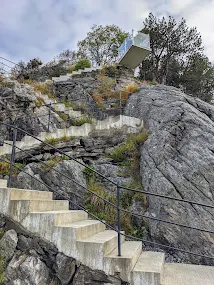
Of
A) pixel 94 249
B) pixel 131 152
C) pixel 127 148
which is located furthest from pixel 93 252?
pixel 127 148

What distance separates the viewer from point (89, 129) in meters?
8.48

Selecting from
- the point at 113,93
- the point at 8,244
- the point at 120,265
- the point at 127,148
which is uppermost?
the point at 113,93

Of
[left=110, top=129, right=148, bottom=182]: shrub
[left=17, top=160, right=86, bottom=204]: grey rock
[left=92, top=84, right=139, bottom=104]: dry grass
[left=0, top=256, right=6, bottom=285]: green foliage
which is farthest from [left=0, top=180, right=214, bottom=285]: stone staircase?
[left=92, top=84, right=139, bottom=104]: dry grass

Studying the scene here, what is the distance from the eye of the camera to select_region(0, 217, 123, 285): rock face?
3.20m

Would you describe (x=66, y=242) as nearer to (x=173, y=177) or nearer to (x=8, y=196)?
(x=8, y=196)

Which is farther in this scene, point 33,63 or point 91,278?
point 33,63

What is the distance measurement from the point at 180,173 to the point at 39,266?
3815mm

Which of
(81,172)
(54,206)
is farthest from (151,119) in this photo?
(54,206)

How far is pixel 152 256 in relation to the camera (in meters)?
3.84

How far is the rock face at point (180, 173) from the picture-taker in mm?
4988

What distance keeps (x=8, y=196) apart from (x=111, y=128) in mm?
5237

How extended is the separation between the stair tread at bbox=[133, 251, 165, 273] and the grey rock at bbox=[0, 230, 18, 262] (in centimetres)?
183

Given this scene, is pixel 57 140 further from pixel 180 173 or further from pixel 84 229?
pixel 84 229

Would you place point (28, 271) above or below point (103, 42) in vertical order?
below
